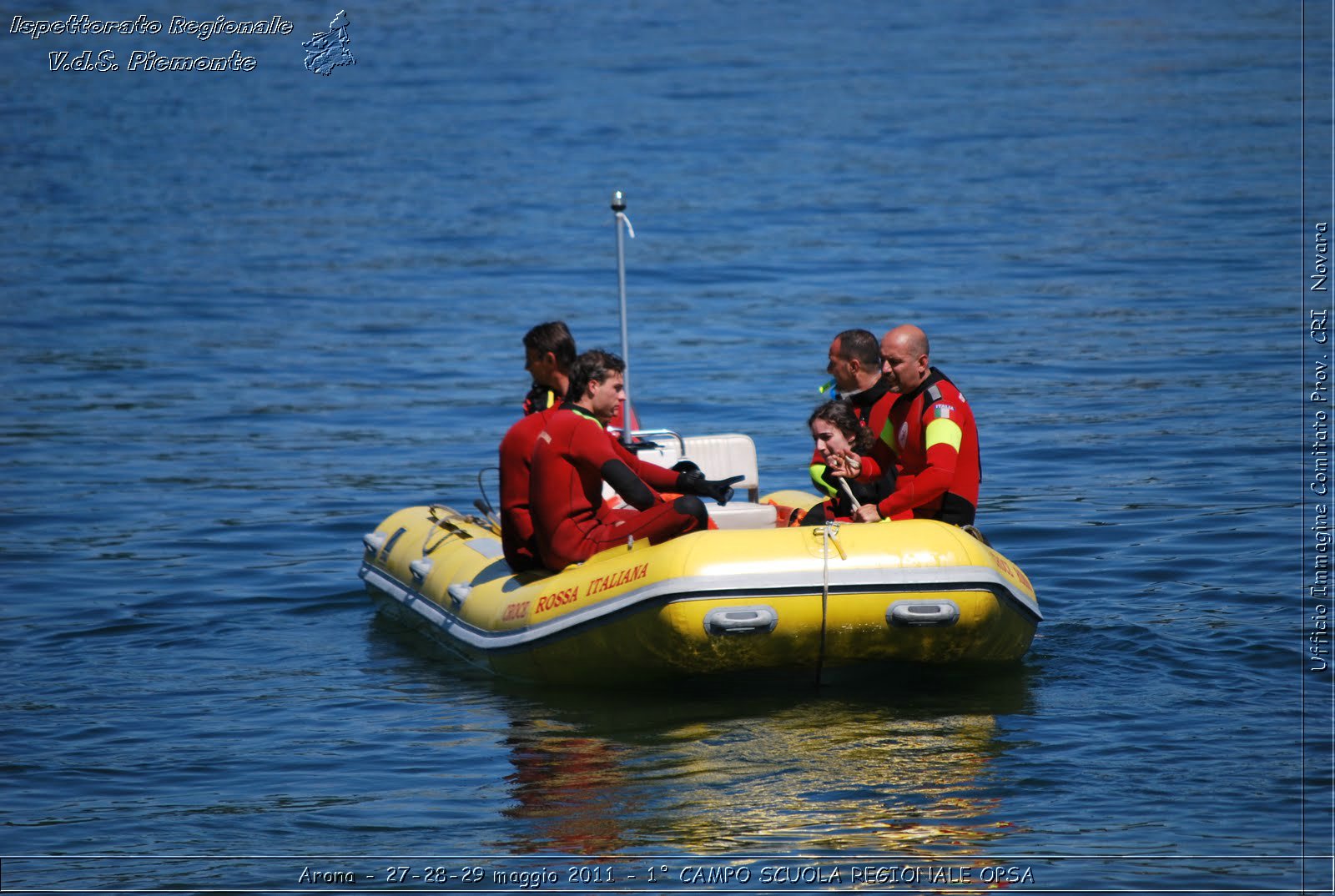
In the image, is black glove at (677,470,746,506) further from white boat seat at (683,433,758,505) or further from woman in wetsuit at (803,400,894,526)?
white boat seat at (683,433,758,505)

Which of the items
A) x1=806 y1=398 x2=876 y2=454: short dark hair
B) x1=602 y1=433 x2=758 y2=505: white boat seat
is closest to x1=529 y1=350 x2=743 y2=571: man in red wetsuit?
x1=806 y1=398 x2=876 y2=454: short dark hair

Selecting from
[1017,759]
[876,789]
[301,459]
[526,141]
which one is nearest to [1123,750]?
[1017,759]

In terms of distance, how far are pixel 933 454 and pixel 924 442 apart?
0.51 ft

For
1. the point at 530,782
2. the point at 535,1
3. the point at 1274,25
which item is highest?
the point at 535,1

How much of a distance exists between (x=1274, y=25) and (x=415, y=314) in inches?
912

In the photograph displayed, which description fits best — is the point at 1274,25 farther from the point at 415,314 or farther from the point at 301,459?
the point at 301,459

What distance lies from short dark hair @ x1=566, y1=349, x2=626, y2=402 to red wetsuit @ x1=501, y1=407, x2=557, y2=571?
0.57ft

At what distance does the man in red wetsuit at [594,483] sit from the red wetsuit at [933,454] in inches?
30.1

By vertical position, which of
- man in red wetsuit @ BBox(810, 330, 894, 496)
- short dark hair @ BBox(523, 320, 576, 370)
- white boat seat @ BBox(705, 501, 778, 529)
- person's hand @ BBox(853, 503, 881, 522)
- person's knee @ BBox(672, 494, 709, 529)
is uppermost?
short dark hair @ BBox(523, 320, 576, 370)

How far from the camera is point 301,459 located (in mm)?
13844

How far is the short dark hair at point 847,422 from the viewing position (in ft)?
25.3

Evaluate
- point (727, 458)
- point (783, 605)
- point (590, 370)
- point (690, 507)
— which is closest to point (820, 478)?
point (690, 507)

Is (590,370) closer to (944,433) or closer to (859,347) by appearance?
(859,347)

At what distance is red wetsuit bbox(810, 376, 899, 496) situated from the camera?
7984mm
